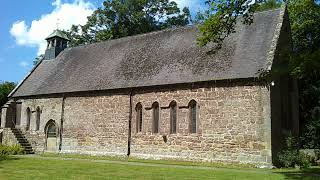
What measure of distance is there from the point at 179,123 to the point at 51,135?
43.3 feet

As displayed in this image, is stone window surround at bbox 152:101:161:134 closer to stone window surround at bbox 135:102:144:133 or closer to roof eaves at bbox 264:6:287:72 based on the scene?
stone window surround at bbox 135:102:144:133

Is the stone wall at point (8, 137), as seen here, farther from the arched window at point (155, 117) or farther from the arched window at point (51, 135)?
the arched window at point (155, 117)

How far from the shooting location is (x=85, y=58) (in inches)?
1403

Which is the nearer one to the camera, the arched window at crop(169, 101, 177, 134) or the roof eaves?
the roof eaves

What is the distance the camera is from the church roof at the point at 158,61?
24.4 metres

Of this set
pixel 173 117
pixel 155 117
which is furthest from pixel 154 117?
pixel 173 117

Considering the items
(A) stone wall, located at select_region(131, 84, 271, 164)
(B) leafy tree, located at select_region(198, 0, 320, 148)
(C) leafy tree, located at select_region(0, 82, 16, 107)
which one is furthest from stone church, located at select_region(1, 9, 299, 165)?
(C) leafy tree, located at select_region(0, 82, 16, 107)

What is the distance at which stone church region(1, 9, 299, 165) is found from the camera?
22.8 m

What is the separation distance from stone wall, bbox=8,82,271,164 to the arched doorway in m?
0.44

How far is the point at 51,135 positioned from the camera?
3297 centimetres

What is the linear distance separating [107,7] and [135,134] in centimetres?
2571

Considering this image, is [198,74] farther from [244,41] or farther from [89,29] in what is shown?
[89,29]

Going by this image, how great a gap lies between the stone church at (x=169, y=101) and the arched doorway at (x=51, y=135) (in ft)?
0.29

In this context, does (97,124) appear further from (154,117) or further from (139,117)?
(154,117)
